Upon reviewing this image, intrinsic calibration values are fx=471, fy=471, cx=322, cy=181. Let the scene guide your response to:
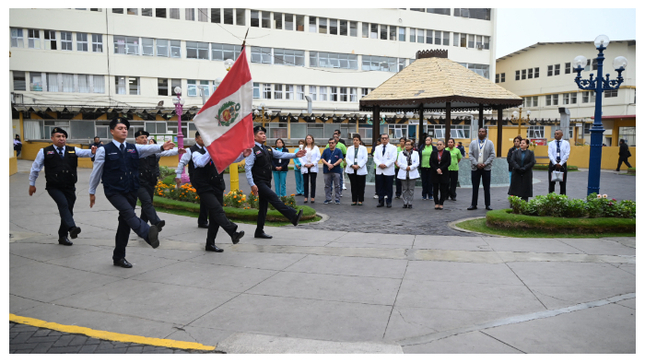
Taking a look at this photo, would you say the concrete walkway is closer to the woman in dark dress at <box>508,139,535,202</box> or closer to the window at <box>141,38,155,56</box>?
A: the woman in dark dress at <box>508,139,535,202</box>

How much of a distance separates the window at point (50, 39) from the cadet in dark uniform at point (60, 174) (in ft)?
118

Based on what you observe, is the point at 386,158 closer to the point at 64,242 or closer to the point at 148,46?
the point at 64,242

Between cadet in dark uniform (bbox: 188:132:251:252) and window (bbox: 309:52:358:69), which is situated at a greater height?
window (bbox: 309:52:358:69)

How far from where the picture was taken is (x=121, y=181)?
6.60m

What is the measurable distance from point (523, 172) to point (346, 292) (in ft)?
24.7

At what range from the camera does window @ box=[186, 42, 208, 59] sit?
42438mm

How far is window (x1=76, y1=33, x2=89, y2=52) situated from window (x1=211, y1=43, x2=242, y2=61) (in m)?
10.4

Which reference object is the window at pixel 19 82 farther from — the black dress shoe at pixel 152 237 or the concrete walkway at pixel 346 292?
the black dress shoe at pixel 152 237

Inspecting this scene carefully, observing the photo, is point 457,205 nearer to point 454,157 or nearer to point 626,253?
point 454,157

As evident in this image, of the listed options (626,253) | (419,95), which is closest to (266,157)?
(626,253)

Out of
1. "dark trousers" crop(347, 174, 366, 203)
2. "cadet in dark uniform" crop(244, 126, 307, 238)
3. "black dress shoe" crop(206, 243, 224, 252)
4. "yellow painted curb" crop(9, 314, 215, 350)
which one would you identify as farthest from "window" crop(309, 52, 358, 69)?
"yellow painted curb" crop(9, 314, 215, 350)

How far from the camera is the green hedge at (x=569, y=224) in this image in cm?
852

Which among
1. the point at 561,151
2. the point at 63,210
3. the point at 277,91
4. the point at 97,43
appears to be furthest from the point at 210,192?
the point at 277,91

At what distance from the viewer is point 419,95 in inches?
701
